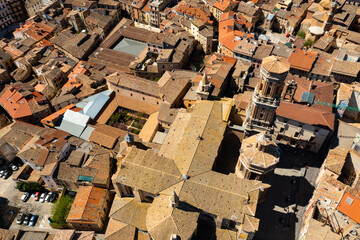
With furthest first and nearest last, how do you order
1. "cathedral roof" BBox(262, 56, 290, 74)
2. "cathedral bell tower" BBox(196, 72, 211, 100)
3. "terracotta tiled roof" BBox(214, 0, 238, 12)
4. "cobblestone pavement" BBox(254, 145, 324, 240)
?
1. "terracotta tiled roof" BBox(214, 0, 238, 12)
2. "cathedral bell tower" BBox(196, 72, 211, 100)
3. "cobblestone pavement" BBox(254, 145, 324, 240)
4. "cathedral roof" BBox(262, 56, 290, 74)

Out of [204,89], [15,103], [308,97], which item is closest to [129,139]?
[204,89]

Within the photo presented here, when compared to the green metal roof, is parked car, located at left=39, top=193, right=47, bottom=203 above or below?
below

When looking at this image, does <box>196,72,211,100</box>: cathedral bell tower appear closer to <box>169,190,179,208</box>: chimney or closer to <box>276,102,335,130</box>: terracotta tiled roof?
<box>276,102,335,130</box>: terracotta tiled roof

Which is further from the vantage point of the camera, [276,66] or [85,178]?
[85,178]

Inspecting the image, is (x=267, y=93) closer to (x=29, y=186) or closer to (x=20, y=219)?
(x=29, y=186)

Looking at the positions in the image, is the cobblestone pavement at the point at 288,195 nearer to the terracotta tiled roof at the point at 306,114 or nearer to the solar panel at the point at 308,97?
the terracotta tiled roof at the point at 306,114

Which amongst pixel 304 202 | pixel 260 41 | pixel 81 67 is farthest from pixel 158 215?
pixel 260 41

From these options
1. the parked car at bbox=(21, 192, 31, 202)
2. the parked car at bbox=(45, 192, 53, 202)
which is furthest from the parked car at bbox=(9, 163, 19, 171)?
the parked car at bbox=(45, 192, 53, 202)

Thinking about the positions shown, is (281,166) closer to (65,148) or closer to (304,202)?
(304,202)
